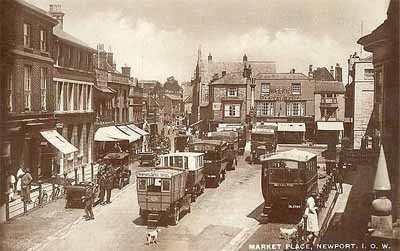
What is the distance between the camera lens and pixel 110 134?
26078mm

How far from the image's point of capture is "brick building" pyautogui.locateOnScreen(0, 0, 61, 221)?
14742mm

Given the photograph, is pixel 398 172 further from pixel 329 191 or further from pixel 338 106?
pixel 338 106

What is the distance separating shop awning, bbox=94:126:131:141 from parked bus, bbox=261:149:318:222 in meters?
12.0

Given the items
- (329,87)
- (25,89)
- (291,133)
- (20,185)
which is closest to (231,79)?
(291,133)

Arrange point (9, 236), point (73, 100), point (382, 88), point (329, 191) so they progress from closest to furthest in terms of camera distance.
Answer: point (9, 236)
point (382, 88)
point (329, 191)
point (73, 100)

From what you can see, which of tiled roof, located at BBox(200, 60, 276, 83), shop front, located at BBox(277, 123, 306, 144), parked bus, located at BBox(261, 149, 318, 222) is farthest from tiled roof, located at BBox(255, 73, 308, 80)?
parked bus, located at BBox(261, 149, 318, 222)

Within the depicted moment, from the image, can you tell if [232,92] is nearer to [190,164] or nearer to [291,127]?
[291,127]

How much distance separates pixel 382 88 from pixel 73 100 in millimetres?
13355

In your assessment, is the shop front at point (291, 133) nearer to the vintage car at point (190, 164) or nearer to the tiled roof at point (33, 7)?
the vintage car at point (190, 164)

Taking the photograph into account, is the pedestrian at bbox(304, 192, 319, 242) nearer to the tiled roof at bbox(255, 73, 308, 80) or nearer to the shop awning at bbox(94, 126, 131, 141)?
the shop awning at bbox(94, 126, 131, 141)

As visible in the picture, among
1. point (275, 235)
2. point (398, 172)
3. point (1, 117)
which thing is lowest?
point (275, 235)

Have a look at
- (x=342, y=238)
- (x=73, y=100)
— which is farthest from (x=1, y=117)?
(x=342, y=238)

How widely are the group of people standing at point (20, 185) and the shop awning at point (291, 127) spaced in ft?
86.4

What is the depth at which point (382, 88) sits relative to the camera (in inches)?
545
